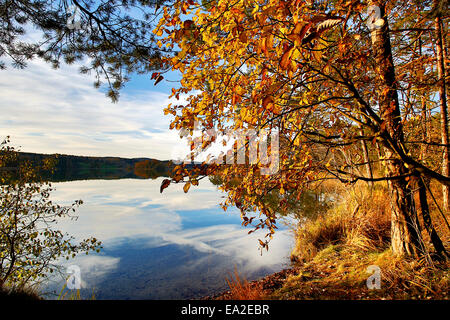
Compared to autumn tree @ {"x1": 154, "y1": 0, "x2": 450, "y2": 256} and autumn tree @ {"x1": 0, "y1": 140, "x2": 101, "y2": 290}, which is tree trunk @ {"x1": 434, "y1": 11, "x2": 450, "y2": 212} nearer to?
autumn tree @ {"x1": 154, "y1": 0, "x2": 450, "y2": 256}

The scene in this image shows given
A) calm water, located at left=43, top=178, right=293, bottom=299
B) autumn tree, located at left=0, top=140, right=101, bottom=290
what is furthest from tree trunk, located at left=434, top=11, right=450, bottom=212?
autumn tree, located at left=0, top=140, right=101, bottom=290

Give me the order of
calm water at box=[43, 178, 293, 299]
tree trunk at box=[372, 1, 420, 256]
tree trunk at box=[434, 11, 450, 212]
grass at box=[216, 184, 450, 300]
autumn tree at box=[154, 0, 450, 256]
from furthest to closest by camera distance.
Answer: calm water at box=[43, 178, 293, 299] < tree trunk at box=[434, 11, 450, 212] < tree trunk at box=[372, 1, 420, 256] < grass at box=[216, 184, 450, 300] < autumn tree at box=[154, 0, 450, 256]

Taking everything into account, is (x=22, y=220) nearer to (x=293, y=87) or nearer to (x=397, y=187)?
(x=293, y=87)

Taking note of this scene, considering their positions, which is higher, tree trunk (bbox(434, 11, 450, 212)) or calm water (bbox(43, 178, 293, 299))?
tree trunk (bbox(434, 11, 450, 212))

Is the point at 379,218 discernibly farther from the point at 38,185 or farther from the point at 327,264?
the point at 38,185

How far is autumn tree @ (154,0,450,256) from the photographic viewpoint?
1.55m

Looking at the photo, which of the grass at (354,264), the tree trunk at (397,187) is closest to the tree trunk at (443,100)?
the tree trunk at (397,187)

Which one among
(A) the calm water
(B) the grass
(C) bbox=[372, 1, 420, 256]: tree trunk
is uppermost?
(C) bbox=[372, 1, 420, 256]: tree trunk

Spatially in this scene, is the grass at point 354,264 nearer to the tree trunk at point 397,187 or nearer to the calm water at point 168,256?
the tree trunk at point 397,187

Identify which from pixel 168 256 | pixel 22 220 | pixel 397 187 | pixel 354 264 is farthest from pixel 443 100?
pixel 168 256

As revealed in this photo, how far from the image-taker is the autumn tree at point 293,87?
1555mm

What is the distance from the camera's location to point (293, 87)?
1610 mm

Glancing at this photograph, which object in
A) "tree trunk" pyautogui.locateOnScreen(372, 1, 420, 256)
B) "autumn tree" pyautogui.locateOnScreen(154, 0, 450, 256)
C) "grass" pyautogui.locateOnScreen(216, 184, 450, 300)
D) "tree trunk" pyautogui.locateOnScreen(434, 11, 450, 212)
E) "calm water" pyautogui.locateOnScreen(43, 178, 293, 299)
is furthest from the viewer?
"calm water" pyautogui.locateOnScreen(43, 178, 293, 299)
